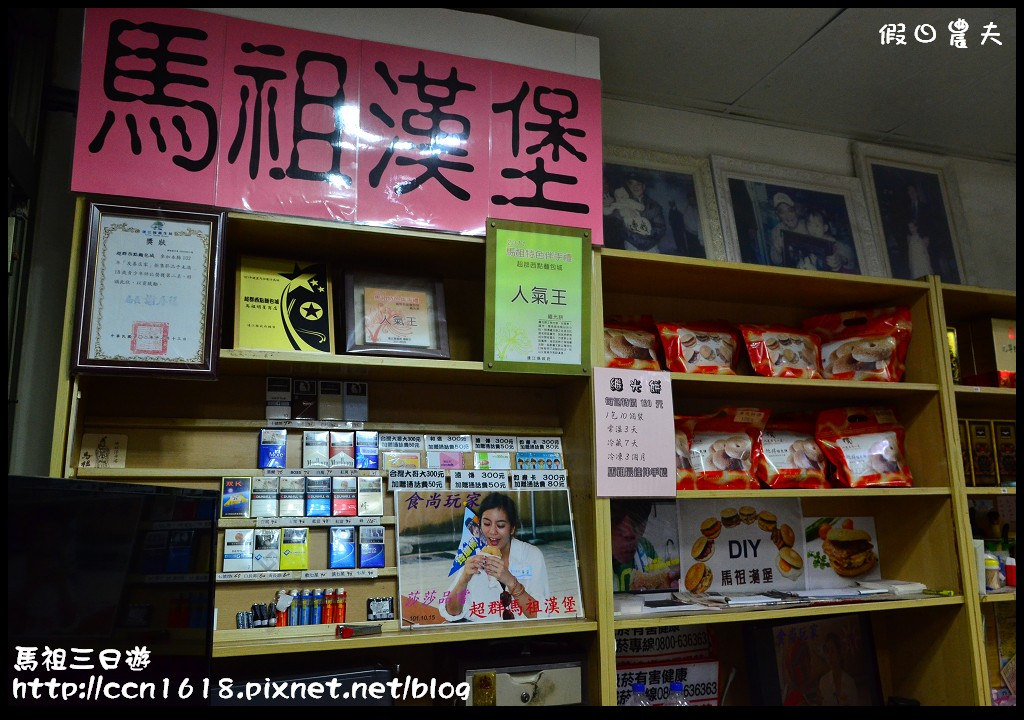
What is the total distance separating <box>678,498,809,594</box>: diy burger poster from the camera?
249 cm

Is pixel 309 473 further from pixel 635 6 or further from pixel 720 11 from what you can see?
pixel 720 11

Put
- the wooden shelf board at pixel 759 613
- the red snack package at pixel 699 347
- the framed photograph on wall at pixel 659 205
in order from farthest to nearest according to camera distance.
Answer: the framed photograph on wall at pixel 659 205, the red snack package at pixel 699 347, the wooden shelf board at pixel 759 613

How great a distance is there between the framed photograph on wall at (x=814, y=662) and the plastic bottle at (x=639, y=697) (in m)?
0.35

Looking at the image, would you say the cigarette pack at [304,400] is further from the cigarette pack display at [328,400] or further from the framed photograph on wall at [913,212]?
the framed photograph on wall at [913,212]

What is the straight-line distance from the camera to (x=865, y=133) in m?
3.14

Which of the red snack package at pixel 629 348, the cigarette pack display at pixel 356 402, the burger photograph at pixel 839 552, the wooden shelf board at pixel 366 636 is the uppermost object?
the red snack package at pixel 629 348

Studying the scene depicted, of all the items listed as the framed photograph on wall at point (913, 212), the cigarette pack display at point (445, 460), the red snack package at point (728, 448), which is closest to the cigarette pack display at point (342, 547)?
the cigarette pack display at point (445, 460)

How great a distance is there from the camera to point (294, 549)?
2.03 m

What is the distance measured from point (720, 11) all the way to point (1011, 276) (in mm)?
1899

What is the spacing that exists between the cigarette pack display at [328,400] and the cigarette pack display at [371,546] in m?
0.33

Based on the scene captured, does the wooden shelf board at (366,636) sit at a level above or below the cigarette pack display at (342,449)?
below

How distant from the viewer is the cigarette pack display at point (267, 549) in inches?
78.6

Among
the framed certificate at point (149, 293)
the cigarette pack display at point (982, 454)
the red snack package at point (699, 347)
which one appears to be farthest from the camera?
the cigarette pack display at point (982, 454)

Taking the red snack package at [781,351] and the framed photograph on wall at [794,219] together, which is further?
the framed photograph on wall at [794,219]
